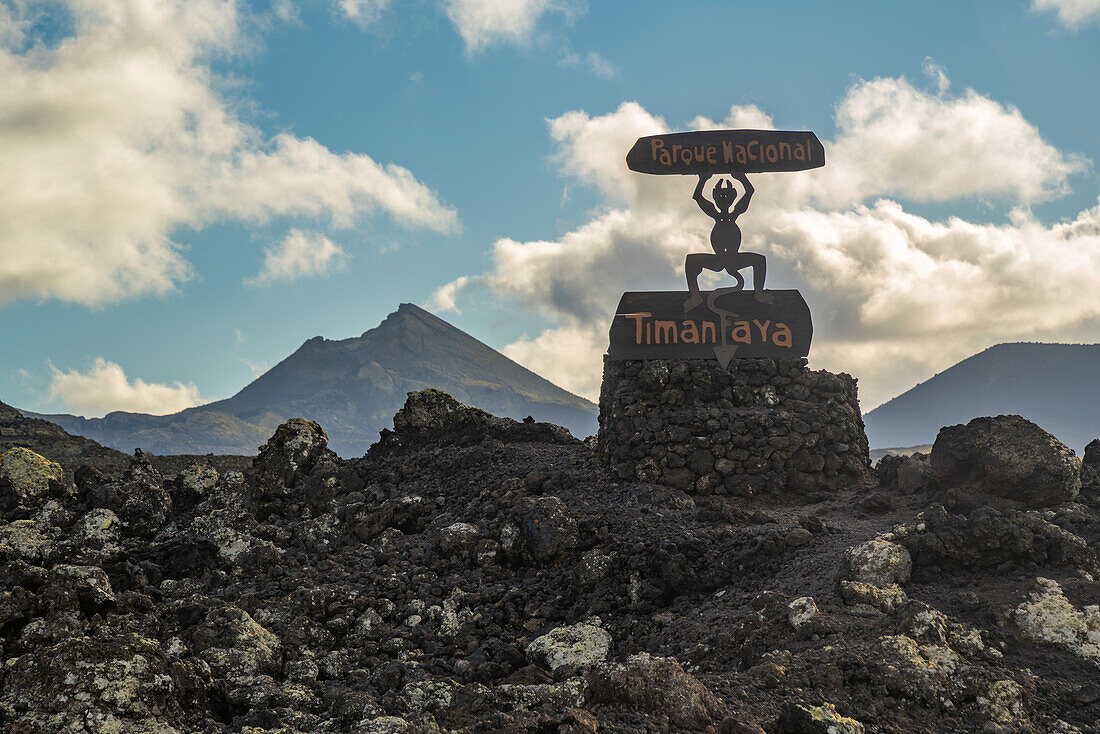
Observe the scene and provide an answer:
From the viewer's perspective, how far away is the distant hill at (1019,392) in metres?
133

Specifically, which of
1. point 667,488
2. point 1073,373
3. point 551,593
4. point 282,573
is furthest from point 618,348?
point 1073,373

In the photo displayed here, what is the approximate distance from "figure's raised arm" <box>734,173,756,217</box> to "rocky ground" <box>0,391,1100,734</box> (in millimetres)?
5713

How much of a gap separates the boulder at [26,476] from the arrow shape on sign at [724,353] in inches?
505

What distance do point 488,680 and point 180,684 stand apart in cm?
287

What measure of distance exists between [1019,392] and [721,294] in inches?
6074

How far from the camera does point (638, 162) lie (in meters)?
14.5

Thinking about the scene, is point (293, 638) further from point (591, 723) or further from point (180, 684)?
point (591, 723)

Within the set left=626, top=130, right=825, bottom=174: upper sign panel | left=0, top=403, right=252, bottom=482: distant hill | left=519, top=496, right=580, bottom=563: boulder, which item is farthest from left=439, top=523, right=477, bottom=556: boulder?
left=0, top=403, right=252, bottom=482: distant hill

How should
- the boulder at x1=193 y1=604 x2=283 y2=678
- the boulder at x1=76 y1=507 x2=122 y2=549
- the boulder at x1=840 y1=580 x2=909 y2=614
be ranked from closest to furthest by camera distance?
the boulder at x1=840 y1=580 x2=909 y2=614
the boulder at x1=193 y1=604 x2=283 y2=678
the boulder at x1=76 y1=507 x2=122 y2=549

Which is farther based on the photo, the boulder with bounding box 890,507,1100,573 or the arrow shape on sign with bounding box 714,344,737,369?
the arrow shape on sign with bounding box 714,344,737,369

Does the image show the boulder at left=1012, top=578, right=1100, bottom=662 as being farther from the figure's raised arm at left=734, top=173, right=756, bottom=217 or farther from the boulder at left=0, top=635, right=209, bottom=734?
the figure's raised arm at left=734, top=173, right=756, bottom=217

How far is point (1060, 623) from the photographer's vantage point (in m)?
6.39

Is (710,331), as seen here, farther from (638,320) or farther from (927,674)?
(927,674)

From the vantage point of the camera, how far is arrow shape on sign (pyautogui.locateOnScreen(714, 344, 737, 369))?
1362cm
